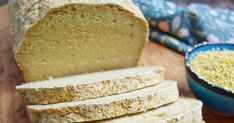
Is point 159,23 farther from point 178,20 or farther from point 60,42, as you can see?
point 60,42

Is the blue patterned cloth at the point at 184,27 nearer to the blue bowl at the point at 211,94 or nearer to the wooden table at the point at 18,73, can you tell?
the wooden table at the point at 18,73

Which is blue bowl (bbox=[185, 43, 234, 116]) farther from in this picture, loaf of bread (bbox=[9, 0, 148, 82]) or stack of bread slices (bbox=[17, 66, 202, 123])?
loaf of bread (bbox=[9, 0, 148, 82])

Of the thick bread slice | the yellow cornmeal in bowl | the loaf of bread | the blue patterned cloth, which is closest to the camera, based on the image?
the thick bread slice

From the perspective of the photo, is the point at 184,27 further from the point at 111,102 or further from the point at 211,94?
the point at 111,102

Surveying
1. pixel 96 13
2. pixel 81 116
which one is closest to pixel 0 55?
pixel 96 13

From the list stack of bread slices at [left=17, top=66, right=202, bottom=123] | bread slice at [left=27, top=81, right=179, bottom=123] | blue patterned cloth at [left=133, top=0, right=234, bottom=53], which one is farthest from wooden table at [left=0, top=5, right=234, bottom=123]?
bread slice at [left=27, top=81, right=179, bottom=123]

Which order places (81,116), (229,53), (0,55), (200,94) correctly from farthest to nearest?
(0,55)
(229,53)
(200,94)
(81,116)

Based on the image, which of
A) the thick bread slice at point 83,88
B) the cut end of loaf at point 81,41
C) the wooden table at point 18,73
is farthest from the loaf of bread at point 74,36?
the thick bread slice at point 83,88
